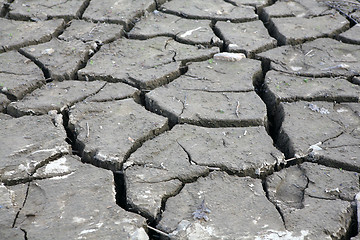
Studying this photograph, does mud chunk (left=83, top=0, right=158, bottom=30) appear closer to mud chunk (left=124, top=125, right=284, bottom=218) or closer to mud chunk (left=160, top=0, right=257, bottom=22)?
mud chunk (left=160, top=0, right=257, bottom=22)

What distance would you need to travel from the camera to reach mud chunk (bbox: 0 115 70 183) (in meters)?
2.21

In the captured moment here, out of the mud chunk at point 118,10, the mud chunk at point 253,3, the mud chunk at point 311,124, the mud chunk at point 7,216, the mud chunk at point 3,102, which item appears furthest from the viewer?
the mud chunk at point 253,3

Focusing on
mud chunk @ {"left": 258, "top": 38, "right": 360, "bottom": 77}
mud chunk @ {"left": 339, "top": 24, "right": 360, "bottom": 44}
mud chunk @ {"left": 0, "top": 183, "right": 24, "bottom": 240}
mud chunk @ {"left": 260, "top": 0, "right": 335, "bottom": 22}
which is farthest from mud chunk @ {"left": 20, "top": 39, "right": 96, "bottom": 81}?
mud chunk @ {"left": 339, "top": 24, "right": 360, "bottom": 44}

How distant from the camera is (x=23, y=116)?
263 cm

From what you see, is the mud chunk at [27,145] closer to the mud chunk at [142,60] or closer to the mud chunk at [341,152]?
the mud chunk at [142,60]

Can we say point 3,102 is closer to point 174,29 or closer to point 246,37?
point 174,29

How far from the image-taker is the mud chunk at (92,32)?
349 centimetres

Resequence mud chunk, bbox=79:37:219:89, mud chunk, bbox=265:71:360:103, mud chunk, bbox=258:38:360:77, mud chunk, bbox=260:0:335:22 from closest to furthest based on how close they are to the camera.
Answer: mud chunk, bbox=265:71:360:103 → mud chunk, bbox=79:37:219:89 → mud chunk, bbox=258:38:360:77 → mud chunk, bbox=260:0:335:22

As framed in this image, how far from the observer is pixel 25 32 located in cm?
356

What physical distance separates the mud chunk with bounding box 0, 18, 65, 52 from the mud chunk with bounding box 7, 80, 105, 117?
25.5 inches

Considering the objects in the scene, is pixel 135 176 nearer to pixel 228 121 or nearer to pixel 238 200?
pixel 238 200

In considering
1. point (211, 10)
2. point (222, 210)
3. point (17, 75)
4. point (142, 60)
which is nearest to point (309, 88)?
point (142, 60)

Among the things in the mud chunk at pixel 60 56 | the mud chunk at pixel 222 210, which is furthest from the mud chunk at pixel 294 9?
the mud chunk at pixel 222 210

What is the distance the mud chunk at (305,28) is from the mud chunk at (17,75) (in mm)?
1877
